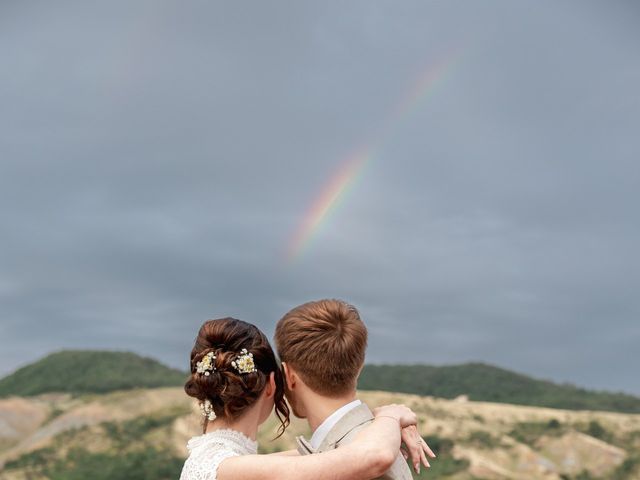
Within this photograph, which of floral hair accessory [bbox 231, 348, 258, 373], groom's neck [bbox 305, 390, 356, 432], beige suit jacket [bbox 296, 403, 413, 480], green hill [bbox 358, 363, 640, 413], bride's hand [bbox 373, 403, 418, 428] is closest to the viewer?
beige suit jacket [bbox 296, 403, 413, 480]

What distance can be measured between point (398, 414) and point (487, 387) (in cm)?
7639

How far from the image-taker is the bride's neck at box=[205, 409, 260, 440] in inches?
171

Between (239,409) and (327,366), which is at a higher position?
(327,366)

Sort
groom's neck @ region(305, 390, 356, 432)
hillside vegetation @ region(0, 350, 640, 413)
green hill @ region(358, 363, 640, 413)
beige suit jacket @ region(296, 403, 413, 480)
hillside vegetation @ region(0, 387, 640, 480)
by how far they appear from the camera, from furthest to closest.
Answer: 1. green hill @ region(358, 363, 640, 413)
2. hillside vegetation @ region(0, 350, 640, 413)
3. hillside vegetation @ region(0, 387, 640, 480)
4. groom's neck @ region(305, 390, 356, 432)
5. beige suit jacket @ region(296, 403, 413, 480)

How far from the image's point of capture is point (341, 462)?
11.9 ft

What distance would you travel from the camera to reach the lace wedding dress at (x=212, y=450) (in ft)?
13.3

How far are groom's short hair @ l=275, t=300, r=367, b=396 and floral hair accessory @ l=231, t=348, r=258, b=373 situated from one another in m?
0.35

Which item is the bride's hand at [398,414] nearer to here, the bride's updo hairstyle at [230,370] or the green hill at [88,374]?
the bride's updo hairstyle at [230,370]

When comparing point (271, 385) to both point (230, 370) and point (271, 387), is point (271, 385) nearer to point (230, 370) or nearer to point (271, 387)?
point (271, 387)

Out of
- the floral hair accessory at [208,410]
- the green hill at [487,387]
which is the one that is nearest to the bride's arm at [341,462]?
the floral hair accessory at [208,410]

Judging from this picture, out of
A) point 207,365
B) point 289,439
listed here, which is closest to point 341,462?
point 207,365

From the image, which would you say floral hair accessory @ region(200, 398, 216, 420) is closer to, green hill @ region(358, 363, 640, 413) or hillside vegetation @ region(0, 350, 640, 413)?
hillside vegetation @ region(0, 350, 640, 413)

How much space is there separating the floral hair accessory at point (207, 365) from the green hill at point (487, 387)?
6764cm

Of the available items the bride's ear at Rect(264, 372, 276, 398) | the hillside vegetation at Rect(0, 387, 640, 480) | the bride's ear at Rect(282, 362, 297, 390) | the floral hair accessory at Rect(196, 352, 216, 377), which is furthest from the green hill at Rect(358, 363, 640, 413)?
the bride's ear at Rect(282, 362, 297, 390)
